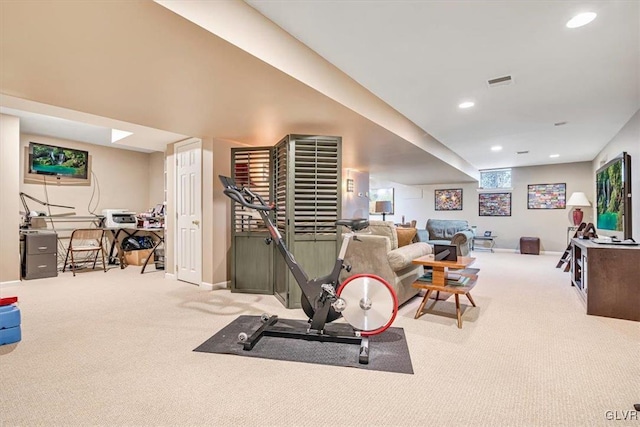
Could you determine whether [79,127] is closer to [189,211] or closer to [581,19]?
[189,211]

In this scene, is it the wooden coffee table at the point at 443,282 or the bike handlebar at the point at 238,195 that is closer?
the bike handlebar at the point at 238,195

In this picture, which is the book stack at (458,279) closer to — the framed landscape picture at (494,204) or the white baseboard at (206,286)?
the white baseboard at (206,286)

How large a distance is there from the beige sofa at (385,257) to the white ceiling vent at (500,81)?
1744mm

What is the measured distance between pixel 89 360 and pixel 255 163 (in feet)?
9.11

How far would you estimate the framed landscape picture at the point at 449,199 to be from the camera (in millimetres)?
9727

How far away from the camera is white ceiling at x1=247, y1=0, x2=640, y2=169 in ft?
6.73

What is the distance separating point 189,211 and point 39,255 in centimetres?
260

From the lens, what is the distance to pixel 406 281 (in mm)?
3635

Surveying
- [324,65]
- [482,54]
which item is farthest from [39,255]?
[482,54]

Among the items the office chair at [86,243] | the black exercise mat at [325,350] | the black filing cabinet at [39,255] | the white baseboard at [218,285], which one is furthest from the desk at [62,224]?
the black exercise mat at [325,350]

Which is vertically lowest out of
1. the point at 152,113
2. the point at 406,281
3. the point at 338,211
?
the point at 406,281

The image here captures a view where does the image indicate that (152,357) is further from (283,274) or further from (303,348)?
(283,274)

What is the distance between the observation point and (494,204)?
360 inches

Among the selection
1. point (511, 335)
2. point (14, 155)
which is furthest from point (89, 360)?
point (14, 155)
